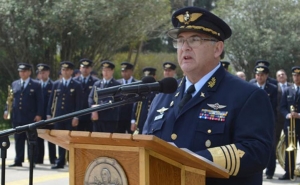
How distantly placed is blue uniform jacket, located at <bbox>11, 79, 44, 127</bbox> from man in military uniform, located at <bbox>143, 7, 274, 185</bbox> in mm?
9628

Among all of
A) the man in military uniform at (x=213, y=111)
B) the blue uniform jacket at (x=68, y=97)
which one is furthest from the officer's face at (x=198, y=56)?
the blue uniform jacket at (x=68, y=97)

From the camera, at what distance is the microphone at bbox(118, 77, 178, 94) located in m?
3.63

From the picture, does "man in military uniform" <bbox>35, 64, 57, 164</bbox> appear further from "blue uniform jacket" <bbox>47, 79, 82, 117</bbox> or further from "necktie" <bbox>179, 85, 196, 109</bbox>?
"necktie" <bbox>179, 85, 196, 109</bbox>

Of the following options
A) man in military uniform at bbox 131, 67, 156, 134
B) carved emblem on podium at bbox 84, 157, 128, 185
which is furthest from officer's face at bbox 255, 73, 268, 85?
carved emblem on podium at bbox 84, 157, 128, 185

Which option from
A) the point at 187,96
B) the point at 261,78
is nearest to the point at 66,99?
the point at 261,78

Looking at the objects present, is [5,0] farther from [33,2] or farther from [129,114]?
[129,114]

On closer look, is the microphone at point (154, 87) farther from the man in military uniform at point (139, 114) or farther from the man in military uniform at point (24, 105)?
the man in military uniform at point (24, 105)

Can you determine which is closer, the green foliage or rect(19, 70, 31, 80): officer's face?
rect(19, 70, 31, 80): officer's face

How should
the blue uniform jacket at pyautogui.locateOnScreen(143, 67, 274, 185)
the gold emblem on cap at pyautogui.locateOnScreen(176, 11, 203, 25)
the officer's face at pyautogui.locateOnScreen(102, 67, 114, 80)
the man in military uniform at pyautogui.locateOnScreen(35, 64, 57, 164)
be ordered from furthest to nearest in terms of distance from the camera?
1. the man in military uniform at pyautogui.locateOnScreen(35, 64, 57, 164)
2. the officer's face at pyautogui.locateOnScreen(102, 67, 114, 80)
3. the gold emblem on cap at pyautogui.locateOnScreen(176, 11, 203, 25)
4. the blue uniform jacket at pyautogui.locateOnScreen(143, 67, 274, 185)

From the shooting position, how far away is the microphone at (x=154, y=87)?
11.9 ft

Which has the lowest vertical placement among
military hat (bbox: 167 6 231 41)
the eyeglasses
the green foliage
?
the eyeglasses

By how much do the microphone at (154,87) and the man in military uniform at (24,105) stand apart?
982 centimetres

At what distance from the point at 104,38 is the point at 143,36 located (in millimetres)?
2298

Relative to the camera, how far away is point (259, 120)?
361 cm
